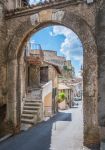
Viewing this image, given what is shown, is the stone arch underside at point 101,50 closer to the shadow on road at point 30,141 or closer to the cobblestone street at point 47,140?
the cobblestone street at point 47,140

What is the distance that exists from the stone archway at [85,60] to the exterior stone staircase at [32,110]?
310 centimetres

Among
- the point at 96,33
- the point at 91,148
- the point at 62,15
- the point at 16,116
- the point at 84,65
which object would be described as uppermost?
the point at 62,15

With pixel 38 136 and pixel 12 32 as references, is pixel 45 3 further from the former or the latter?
pixel 38 136

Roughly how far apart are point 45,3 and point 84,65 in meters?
3.36

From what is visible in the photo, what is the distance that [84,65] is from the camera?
13031 mm

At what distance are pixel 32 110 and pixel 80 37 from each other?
8.31m

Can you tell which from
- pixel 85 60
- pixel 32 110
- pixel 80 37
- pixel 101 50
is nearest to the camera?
pixel 101 50

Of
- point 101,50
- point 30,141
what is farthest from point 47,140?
point 101,50

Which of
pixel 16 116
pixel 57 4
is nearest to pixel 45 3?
pixel 57 4

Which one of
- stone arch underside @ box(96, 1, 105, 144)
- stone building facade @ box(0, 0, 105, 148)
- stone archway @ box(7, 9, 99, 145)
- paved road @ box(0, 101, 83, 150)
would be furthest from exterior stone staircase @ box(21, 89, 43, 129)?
stone arch underside @ box(96, 1, 105, 144)

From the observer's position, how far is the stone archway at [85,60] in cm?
1271

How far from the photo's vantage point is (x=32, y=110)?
66.9 feet

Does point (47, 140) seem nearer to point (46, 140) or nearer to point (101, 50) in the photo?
point (46, 140)

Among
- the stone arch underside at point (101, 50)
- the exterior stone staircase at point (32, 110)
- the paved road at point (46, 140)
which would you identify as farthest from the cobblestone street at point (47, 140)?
the stone arch underside at point (101, 50)
